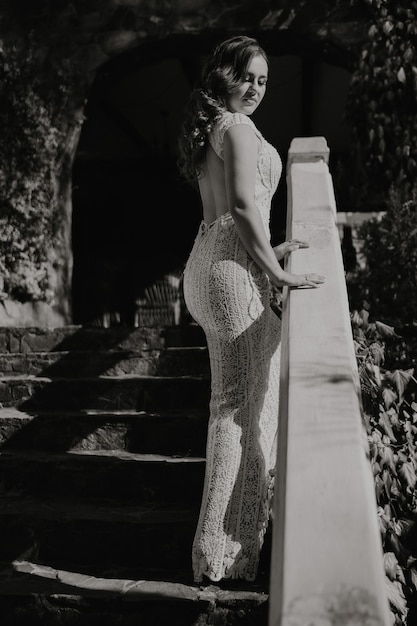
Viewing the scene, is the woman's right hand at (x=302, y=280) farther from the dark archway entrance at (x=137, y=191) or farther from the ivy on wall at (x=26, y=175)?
the dark archway entrance at (x=137, y=191)

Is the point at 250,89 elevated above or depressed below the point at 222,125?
above

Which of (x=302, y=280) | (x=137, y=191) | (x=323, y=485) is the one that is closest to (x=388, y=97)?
(x=302, y=280)

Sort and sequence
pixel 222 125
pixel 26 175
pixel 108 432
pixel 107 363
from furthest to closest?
1. pixel 26 175
2. pixel 107 363
3. pixel 108 432
4. pixel 222 125

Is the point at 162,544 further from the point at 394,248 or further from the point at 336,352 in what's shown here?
the point at 394,248

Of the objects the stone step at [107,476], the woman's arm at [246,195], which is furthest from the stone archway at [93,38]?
the woman's arm at [246,195]

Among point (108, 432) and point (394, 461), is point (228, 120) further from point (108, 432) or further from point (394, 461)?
point (108, 432)

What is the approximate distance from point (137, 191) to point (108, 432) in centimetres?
734

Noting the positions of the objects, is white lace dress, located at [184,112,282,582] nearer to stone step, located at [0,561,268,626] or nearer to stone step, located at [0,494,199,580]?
stone step, located at [0,561,268,626]

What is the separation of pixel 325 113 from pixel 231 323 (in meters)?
6.74

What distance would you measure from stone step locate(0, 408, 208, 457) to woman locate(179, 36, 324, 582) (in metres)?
0.88

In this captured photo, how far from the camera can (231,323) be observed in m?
1.99

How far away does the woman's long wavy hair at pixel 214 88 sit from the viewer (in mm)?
1990

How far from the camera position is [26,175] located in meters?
4.96

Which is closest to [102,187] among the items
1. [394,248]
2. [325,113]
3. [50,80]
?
[325,113]
